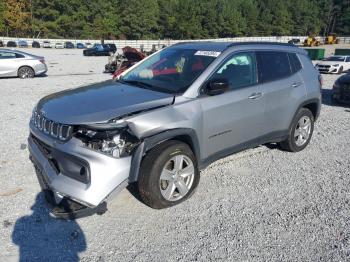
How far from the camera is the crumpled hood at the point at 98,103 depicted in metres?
3.53

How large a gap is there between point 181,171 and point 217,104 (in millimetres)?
924

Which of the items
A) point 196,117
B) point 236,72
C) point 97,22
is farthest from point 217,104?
point 97,22

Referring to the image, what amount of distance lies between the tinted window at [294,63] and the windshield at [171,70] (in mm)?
1689

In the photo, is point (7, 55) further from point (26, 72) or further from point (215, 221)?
point (215, 221)

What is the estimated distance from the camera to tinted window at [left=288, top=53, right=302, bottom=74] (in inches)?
219

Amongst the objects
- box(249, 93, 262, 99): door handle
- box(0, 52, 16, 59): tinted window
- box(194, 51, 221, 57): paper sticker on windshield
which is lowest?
box(0, 52, 16, 59): tinted window

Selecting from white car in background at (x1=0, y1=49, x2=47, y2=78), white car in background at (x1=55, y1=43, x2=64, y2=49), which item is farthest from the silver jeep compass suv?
white car in background at (x1=55, y1=43, x2=64, y2=49)

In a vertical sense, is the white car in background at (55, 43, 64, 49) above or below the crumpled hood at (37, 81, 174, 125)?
below

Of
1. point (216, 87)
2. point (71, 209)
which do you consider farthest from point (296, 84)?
point (71, 209)

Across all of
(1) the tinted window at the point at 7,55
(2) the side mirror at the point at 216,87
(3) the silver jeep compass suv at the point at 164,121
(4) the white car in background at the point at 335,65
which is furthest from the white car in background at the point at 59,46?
(2) the side mirror at the point at 216,87

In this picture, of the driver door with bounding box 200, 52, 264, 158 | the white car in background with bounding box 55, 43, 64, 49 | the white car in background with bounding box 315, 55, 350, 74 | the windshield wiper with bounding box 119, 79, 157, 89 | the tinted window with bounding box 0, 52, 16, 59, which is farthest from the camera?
the white car in background with bounding box 55, 43, 64, 49

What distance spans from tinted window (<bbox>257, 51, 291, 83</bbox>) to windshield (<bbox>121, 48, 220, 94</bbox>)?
2.77ft

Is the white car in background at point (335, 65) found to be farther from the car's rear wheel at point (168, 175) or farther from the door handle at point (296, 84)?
the car's rear wheel at point (168, 175)

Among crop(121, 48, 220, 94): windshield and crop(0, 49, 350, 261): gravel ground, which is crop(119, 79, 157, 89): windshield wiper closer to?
crop(121, 48, 220, 94): windshield
